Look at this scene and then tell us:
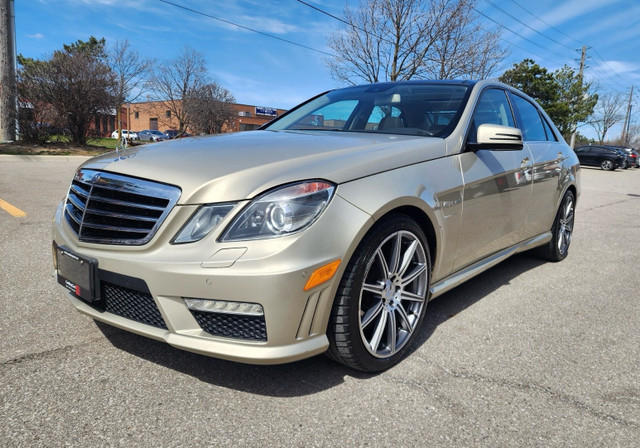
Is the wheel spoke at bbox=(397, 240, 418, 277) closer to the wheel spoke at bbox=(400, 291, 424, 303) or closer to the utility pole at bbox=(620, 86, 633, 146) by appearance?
the wheel spoke at bbox=(400, 291, 424, 303)

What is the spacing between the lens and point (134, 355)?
7.95ft

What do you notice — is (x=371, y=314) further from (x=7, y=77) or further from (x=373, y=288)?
(x=7, y=77)

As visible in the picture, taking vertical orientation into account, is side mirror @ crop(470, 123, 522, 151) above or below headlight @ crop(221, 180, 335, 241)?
above

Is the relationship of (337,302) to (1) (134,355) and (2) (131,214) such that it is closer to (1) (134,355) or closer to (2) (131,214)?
(2) (131,214)

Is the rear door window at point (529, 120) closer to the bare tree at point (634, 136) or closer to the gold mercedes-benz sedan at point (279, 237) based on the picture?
the gold mercedes-benz sedan at point (279, 237)

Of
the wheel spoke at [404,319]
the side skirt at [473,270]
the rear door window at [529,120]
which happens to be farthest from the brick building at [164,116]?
the wheel spoke at [404,319]

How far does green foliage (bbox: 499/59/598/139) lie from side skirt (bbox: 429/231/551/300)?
30502 millimetres

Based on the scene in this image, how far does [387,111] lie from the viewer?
3.38 metres

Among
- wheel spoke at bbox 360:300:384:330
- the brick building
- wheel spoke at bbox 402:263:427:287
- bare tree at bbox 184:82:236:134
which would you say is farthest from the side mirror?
the brick building

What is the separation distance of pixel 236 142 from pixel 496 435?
6.33ft

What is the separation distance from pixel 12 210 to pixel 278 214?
219 inches

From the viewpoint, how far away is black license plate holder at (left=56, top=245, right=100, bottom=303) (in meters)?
2.10

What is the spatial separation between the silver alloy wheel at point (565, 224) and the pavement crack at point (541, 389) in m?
2.77

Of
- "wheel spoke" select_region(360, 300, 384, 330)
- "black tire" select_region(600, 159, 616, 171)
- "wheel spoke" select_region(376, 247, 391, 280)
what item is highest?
"black tire" select_region(600, 159, 616, 171)
